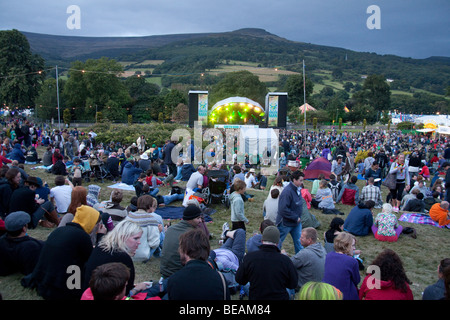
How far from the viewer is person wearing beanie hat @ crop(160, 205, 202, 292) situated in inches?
148

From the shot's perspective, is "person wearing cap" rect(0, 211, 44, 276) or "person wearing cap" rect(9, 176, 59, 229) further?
"person wearing cap" rect(9, 176, 59, 229)

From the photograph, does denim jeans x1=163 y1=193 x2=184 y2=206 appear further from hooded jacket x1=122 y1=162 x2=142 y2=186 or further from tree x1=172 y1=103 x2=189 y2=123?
tree x1=172 y1=103 x2=189 y2=123

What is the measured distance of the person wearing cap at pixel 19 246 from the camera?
3701mm

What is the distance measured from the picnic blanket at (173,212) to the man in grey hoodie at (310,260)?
11.3 ft

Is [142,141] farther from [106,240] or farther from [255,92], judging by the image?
[255,92]

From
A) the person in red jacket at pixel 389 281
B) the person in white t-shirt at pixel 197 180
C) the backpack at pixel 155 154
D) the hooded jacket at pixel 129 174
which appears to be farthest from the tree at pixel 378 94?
the person in red jacket at pixel 389 281

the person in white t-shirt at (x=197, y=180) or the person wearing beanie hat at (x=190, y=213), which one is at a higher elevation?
the person wearing beanie hat at (x=190, y=213)

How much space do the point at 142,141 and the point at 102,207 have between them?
41.2 ft

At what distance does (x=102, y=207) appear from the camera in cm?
503

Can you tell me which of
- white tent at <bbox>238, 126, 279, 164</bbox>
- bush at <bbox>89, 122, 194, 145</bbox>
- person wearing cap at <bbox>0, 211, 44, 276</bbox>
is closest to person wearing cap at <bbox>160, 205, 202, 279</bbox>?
person wearing cap at <bbox>0, 211, 44, 276</bbox>

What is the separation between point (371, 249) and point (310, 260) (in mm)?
2824

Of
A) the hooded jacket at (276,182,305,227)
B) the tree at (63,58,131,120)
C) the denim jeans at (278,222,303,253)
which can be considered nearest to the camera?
the hooded jacket at (276,182,305,227)

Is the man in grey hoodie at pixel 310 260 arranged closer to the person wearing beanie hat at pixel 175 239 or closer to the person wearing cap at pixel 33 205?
the person wearing beanie hat at pixel 175 239

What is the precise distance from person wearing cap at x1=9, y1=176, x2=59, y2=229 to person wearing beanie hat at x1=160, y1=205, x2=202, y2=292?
119 inches
